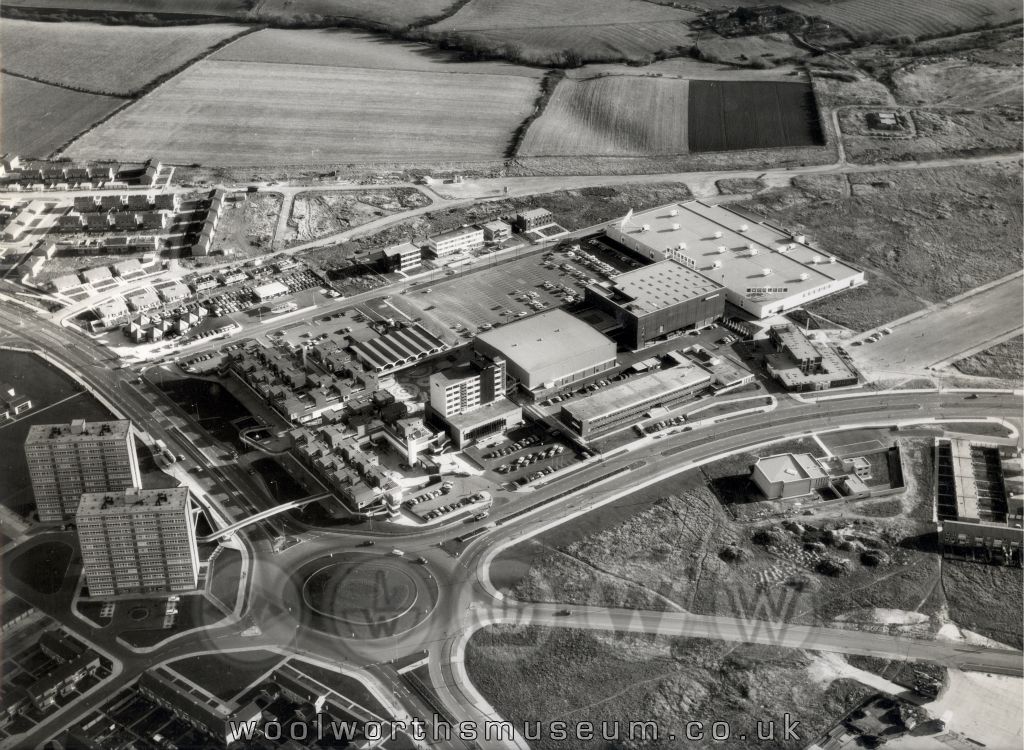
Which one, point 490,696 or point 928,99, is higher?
point 928,99

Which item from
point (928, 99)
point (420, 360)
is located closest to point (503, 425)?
point (420, 360)

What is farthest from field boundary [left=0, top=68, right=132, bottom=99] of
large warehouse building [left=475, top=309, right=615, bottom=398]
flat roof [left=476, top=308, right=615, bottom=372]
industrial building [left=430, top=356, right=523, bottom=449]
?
industrial building [left=430, top=356, right=523, bottom=449]

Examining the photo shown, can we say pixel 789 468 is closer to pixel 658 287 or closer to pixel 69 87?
pixel 658 287

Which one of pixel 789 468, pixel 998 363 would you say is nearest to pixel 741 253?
pixel 998 363

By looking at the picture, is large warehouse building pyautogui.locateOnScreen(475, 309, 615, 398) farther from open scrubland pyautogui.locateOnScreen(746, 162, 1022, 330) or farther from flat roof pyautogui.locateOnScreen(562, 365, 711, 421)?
open scrubland pyautogui.locateOnScreen(746, 162, 1022, 330)

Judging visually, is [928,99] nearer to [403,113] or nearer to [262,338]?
[403,113]

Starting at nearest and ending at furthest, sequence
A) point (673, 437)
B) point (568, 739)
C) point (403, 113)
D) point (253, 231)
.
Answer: point (568, 739), point (673, 437), point (253, 231), point (403, 113)
